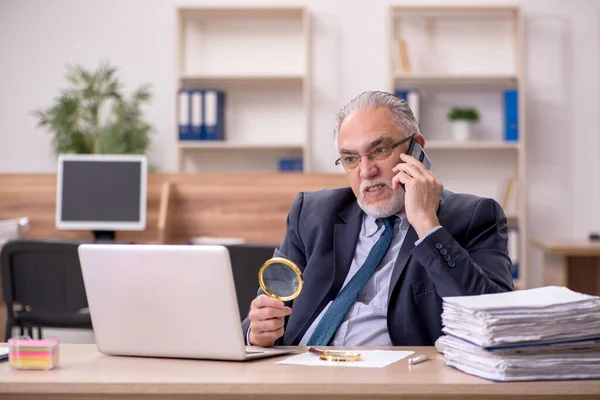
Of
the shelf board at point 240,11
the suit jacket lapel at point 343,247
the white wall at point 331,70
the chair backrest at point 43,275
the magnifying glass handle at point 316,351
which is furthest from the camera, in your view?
the white wall at point 331,70

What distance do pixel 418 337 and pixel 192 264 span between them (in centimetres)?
65

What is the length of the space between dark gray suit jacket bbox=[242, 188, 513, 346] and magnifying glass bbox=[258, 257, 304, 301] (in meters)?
0.28

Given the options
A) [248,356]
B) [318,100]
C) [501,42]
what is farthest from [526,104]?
[248,356]

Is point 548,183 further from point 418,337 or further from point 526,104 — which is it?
point 418,337

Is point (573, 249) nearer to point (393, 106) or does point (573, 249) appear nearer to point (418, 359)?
point (393, 106)

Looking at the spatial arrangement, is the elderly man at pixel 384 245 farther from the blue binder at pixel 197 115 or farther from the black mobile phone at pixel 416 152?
the blue binder at pixel 197 115

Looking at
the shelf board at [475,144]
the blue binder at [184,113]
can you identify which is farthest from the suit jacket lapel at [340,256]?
the blue binder at [184,113]

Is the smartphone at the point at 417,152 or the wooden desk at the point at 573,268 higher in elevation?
the smartphone at the point at 417,152

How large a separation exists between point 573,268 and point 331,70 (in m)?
2.17

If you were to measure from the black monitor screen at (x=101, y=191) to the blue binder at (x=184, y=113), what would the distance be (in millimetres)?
1334

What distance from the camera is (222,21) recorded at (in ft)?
19.3

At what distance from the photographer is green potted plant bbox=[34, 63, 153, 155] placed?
5414mm

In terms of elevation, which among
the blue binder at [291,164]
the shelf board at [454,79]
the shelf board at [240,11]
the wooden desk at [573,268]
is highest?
the shelf board at [240,11]

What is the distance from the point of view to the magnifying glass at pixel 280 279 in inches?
63.0
